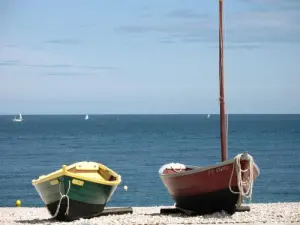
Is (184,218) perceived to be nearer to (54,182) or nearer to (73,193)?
(73,193)

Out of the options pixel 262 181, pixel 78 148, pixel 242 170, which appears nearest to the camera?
pixel 242 170

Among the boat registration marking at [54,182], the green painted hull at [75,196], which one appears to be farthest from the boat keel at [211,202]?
the boat registration marking at [54,182]

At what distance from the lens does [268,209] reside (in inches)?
1030

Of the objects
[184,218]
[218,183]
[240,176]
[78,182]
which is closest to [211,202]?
[218,183]

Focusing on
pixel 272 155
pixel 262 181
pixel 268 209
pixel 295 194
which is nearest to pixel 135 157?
pixel 272 155

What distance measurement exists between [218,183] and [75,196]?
177 inches

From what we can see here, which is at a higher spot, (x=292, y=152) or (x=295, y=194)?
(x=295, y=194)

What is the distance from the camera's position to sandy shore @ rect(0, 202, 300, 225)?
22.0 metres

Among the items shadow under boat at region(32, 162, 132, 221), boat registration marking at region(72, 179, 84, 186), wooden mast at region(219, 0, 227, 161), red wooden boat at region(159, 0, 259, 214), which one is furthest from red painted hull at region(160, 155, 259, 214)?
boat registration marking at region(72, 179, 84, 186)

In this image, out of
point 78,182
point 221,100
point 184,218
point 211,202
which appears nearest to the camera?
point 78,182

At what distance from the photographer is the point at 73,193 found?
23156 millimetres

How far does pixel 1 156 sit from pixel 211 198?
76666 millimetres

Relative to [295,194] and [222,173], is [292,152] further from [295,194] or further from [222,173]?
[222,173]

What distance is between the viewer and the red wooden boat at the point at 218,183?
74.7 ft
